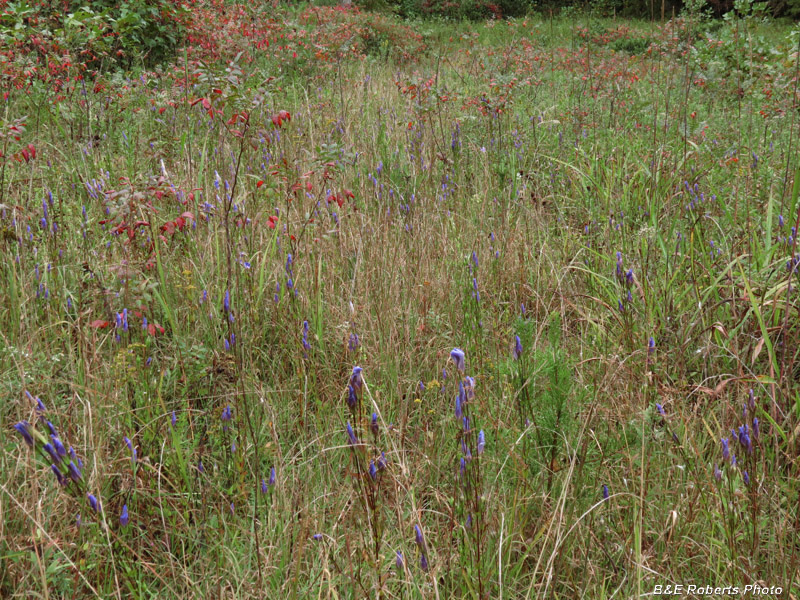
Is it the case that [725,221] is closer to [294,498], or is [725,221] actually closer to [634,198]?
[634,198]

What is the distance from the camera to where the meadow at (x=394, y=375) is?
1.52 meters

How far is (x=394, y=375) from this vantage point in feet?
7.67

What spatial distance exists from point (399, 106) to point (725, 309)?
4111 mm

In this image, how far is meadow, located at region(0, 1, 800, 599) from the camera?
59.8 inches

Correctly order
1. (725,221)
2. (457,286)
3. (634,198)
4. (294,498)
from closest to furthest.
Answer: (294,498) < (457,286) < (725,221) < (634,198)

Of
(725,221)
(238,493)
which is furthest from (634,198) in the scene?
(238,493)

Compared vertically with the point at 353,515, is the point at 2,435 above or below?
Answer: above

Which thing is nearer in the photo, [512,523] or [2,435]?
[512,523]

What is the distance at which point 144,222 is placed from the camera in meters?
2.48

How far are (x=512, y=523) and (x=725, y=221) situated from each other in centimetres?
243

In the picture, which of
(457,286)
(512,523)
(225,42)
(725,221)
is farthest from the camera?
(225,42)

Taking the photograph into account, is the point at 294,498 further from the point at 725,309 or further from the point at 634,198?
the point at 634,198

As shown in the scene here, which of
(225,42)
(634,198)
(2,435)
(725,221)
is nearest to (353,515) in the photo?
(2,435)

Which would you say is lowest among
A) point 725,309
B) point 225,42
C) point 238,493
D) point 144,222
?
point 238,493
